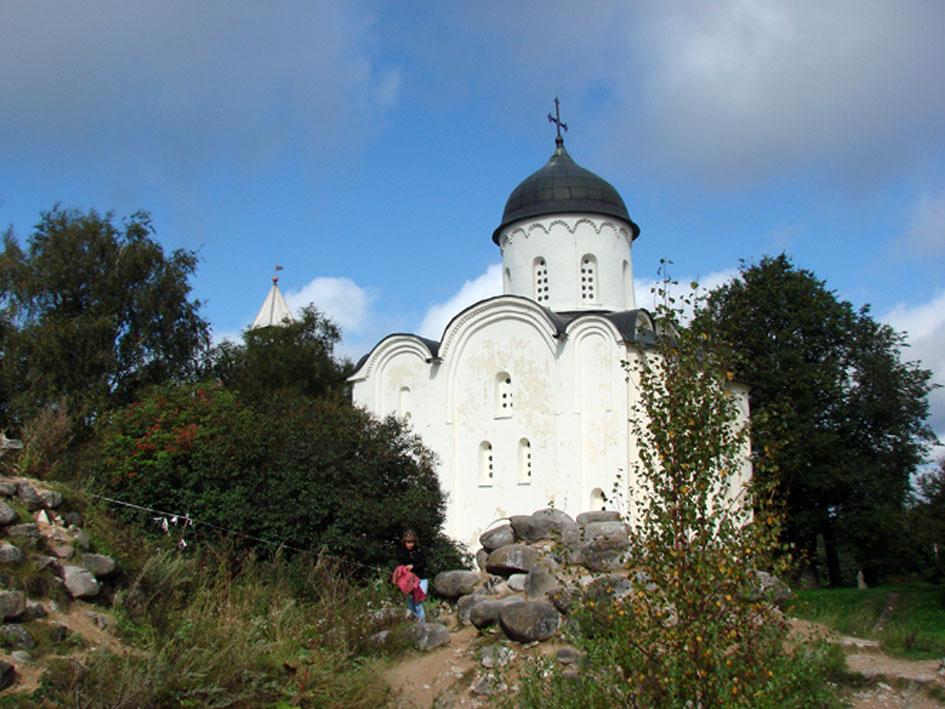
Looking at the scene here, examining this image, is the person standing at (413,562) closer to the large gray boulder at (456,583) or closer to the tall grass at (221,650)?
the tall grass at (221,650)

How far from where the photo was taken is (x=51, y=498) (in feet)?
31.5

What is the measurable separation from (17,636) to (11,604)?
1.13 ft

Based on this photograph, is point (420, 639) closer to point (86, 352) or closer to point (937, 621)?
point (937, 621)

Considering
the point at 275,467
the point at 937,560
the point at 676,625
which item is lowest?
the point at 676,625

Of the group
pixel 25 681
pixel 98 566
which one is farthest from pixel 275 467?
pixel 25 681

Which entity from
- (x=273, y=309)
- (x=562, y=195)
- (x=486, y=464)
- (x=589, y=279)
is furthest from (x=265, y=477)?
(x=273, y=309)

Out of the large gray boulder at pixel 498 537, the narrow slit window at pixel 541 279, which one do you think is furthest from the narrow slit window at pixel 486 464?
the narrow slit window at pixel 541 279

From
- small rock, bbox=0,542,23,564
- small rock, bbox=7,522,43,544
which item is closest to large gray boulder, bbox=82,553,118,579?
small rock, bbox=7,522,43,544

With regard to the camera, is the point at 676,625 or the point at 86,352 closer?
the point at 676,625

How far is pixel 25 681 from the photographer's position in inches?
270

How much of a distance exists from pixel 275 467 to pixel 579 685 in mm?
9286

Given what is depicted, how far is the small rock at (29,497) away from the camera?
932 centimetres

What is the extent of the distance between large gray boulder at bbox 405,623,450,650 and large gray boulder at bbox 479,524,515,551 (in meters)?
4.38

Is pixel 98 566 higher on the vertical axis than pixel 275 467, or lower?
lower
